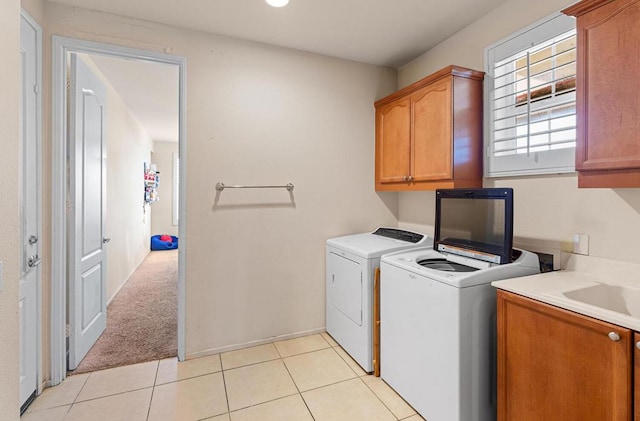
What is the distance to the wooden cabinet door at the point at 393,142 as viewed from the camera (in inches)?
104

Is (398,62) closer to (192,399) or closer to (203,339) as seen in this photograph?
(203,339)

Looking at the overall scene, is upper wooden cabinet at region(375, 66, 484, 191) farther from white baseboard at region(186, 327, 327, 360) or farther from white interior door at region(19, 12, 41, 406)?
white interior door at region(19, 12, 41, 406)

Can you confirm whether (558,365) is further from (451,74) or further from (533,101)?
(451,74)

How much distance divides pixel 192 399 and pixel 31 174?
170 centimetres

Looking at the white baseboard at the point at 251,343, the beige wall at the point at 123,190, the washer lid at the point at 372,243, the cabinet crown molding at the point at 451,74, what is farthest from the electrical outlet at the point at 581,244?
the beige wall at the point at 123,190

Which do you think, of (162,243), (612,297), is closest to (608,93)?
(612,297)

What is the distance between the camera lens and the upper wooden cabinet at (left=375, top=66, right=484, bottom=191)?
2.19m

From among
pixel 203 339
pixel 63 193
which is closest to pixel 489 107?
pixel 203 339

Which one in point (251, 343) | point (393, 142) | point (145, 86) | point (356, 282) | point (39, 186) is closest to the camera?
point (39, 186)

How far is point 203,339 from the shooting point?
2.52 meters

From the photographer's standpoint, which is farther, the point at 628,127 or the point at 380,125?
the point at 380,125

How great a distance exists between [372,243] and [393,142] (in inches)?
36.5

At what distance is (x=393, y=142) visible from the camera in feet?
9.21

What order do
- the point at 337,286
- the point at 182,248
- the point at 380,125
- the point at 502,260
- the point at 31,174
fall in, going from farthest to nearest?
the point at 380,125
the point at 337,286
the point at 182,248
the point at 31,174
the point at 502,260
